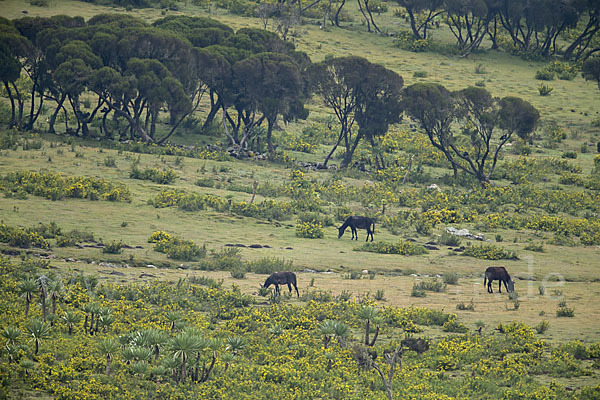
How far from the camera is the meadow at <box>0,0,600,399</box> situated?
14.7 metres

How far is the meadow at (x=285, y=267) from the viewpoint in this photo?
14734 mm

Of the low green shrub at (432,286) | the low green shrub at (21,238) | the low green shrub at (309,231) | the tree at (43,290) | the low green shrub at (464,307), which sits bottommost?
the low green shrub at (309,231)

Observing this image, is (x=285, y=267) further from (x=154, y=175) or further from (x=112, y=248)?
(x=154, y=175)

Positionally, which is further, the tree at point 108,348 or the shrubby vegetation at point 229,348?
the shrubby vegetation at point 229,348

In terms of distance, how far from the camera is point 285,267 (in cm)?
2450

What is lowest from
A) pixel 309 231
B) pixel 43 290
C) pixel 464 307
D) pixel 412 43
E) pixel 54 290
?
pixel 309 231

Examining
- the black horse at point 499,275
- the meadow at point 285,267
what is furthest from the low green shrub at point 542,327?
the black horse at point 499,275

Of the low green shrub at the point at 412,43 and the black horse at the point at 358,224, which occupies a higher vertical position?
the low green shrub at the point at 412,43

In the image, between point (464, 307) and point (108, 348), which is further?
point (464, 307)

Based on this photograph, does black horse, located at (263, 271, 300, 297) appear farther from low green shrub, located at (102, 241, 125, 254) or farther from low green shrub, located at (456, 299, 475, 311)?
low green shrub, located at (102, 241, 125, 254)

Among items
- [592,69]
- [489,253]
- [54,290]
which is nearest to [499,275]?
[489,253]

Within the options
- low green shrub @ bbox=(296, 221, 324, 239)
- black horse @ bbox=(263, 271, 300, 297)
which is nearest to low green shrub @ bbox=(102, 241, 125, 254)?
black horse @ bbox=(263, 271, 300, 297)

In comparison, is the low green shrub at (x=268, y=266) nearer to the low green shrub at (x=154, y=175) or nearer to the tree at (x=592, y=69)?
the low green shrub at (x=154, y=175)

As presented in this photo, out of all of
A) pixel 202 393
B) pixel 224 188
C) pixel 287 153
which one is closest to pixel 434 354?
pixel 202 393
